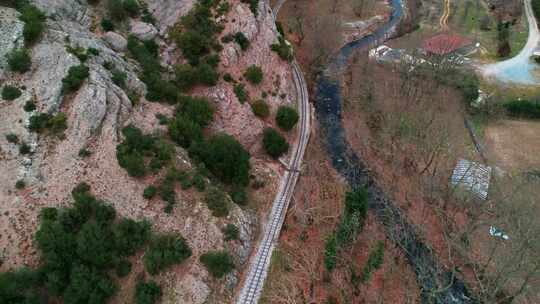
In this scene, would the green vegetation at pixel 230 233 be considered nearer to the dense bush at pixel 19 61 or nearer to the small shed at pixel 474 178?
the dense bush at pixel 19 61

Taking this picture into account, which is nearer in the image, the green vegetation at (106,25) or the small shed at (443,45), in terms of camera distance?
the green vegetation at (106,25)

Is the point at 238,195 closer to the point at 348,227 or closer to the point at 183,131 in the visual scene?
the point at 183,131

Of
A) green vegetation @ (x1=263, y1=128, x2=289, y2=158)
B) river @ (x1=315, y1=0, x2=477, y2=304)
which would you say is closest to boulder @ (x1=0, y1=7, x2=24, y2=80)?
green vegetation @ (x1=263, y1=128, x2=289, y2=158)

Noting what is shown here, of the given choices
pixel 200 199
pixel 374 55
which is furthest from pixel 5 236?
pixel 374 55

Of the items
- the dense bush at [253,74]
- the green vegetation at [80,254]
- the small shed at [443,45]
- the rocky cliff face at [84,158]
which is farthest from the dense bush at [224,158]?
the small shed at [443,45]

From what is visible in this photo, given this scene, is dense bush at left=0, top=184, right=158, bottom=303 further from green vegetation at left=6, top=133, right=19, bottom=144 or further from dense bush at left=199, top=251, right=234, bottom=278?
green vegetation at left=6, top=133, right=19, bottom=144

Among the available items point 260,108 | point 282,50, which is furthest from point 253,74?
point 282,50
